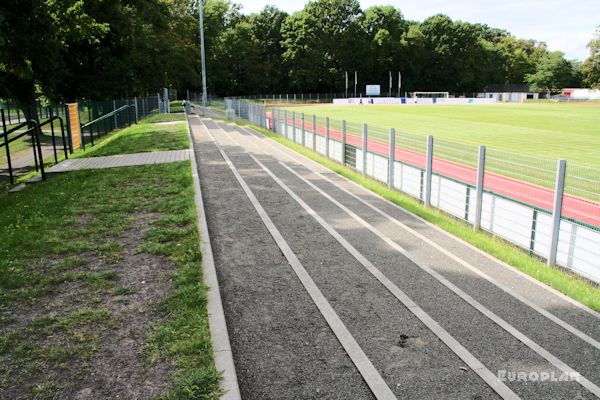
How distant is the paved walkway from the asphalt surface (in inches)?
258

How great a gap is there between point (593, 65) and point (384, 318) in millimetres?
121625

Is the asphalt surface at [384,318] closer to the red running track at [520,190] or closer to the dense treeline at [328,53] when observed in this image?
the red running track at [520,190]

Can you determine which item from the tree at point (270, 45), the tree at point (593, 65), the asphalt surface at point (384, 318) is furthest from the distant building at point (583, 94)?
the asphalt surface at point (384, 318)

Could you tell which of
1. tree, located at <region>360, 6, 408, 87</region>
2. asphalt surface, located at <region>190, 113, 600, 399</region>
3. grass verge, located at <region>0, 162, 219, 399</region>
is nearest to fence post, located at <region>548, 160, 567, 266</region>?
asphalt surface, located at <region>190, 113, 600, 399</region>

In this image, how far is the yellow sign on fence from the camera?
18.4 m

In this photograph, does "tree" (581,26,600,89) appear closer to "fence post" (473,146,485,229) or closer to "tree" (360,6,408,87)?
"tree" (360,6,408,87)

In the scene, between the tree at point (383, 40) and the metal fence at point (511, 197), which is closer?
the metal fence at point (511, 197)

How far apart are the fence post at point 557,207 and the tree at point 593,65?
116112 mm

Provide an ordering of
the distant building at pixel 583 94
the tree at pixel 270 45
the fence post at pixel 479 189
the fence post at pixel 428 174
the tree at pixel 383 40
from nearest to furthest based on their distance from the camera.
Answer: the fence post at pixel 479 189 < the fence post at pixel 428 174 < the tree at pixel 270 45 < the distant building at pixel 583 94 < the tree at pixel 383 40

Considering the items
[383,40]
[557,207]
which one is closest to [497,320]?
[557,207]

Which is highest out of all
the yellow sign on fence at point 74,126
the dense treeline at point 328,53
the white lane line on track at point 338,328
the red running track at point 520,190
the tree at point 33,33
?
the dense treeline at point 328,53

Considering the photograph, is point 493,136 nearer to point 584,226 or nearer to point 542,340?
point 584,226

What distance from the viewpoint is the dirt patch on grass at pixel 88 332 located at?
3.73 m

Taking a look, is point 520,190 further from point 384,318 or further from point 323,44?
point 323,44
